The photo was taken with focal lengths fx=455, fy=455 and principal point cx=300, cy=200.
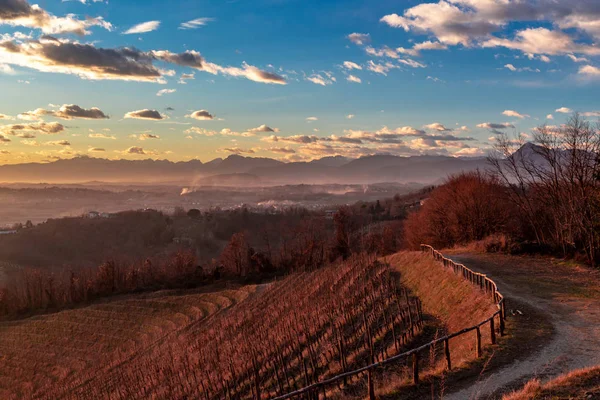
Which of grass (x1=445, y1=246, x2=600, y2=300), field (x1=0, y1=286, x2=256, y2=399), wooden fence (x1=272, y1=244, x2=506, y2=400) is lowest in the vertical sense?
field (x1=0, y1=286, x2=256, y2=399)

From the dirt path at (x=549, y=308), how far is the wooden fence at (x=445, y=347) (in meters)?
1.52

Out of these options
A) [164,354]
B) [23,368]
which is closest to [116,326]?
[23,368]

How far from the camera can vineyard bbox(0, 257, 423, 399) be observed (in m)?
28.8

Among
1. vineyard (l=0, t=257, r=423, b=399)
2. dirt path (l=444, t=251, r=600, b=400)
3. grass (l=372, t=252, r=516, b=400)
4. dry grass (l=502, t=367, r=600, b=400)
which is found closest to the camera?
dry grass (l=502, t=367, r=600, b=400)

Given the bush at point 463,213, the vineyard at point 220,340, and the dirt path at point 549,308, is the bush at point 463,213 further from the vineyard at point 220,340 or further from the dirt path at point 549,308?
the vineyard at point 220,340

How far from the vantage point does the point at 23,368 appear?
5731 centimetres

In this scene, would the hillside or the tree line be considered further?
the tree line

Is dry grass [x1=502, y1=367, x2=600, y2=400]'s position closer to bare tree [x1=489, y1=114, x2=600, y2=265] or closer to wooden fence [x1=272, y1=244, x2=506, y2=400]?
wooden fence [x1=272, y1=244, x2=506, y2=400]

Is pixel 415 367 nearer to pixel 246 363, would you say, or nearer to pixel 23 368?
pixel 246 363

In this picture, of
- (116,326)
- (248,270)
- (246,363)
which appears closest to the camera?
(246,363)

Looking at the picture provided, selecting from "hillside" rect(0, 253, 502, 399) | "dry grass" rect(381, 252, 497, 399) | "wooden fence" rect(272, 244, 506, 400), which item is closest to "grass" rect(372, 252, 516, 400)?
"dry grass" rect(381, 252, 497, 399)

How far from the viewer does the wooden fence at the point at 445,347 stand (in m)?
15.6

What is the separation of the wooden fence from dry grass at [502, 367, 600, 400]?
3266 mm

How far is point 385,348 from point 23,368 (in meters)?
51.8
